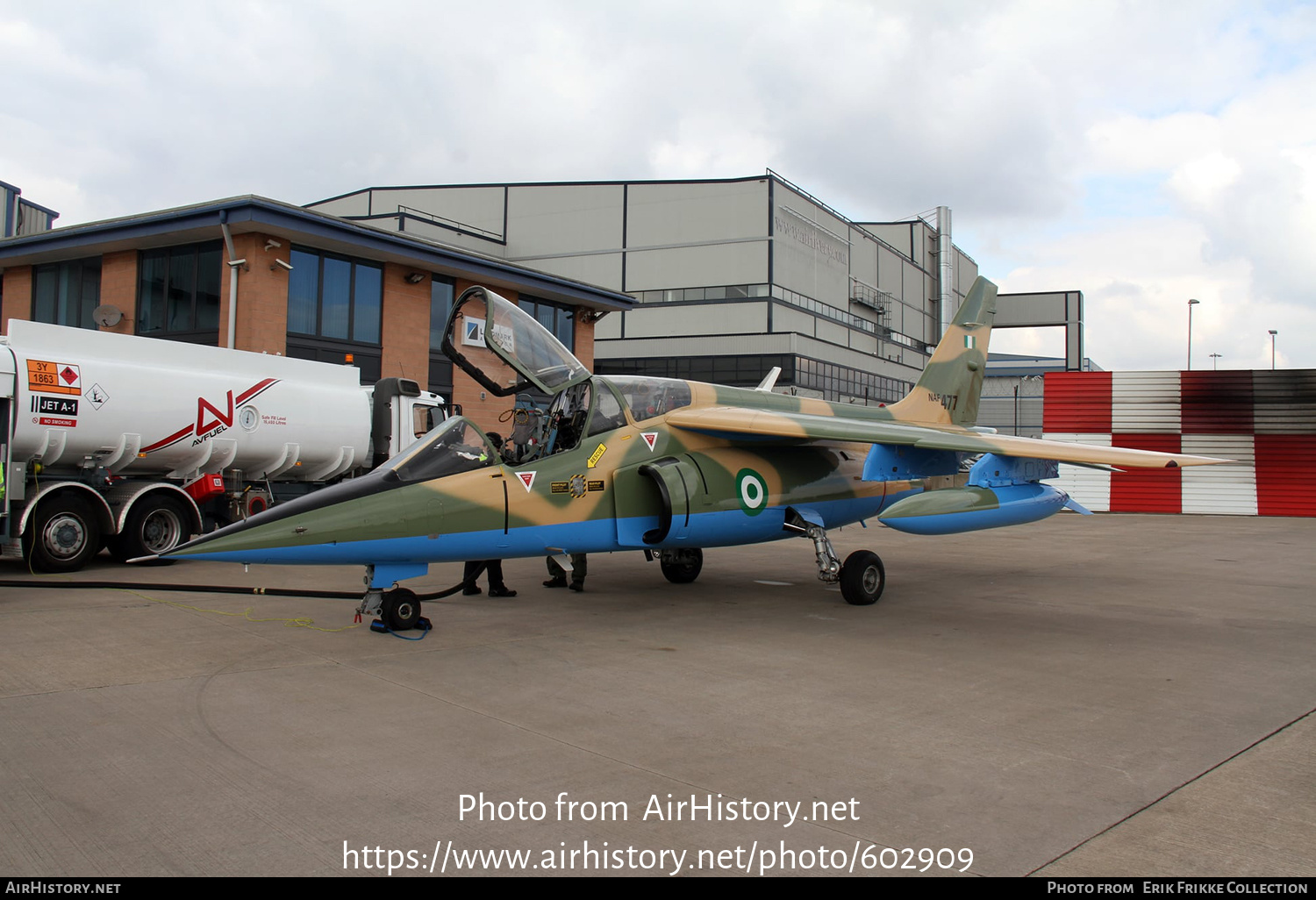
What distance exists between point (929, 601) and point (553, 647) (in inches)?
197

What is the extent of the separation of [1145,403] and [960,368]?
673 inches

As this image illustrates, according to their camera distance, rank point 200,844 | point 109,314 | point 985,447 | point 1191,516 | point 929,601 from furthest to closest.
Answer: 1. point 1191,516
2. point 109,314
3. point 929,601
4. point 985,447
5. point 200,844

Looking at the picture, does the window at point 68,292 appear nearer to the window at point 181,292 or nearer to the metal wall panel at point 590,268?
the window at point 181,292

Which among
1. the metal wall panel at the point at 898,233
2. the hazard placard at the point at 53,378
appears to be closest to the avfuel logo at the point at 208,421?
the hazard placard at the point at 53,378

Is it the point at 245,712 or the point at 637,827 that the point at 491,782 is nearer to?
the point at 637,827

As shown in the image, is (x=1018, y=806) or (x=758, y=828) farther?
(x=1018, y=806)

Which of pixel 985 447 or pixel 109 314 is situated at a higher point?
pixel 109 314

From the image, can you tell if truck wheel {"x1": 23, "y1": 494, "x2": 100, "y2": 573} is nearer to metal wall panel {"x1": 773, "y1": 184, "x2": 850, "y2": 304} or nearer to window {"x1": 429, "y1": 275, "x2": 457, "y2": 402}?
window {"x1": 429, "y1": 275, "x2": 457, "y2": 402}

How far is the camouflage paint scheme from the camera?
6.86 metres

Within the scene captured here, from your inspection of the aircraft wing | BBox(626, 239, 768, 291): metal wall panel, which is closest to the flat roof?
the aircraft wing

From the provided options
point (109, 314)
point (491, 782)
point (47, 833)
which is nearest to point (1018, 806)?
point (491, 782)

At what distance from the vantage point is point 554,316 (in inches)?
1034

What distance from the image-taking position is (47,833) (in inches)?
133

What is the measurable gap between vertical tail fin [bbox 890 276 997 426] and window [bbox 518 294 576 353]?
14.3 meters
